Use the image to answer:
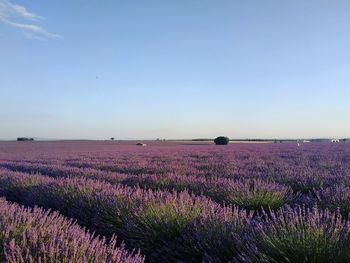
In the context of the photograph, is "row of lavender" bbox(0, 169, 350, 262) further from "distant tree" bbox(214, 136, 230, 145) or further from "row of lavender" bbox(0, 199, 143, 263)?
"distant tree" bbox(214, 136, 230, 145)

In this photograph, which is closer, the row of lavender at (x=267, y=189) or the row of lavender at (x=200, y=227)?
the row of lavender at (x=200, y=227)

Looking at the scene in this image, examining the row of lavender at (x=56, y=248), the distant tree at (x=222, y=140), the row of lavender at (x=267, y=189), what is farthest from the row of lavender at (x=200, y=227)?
the distant tree at (x=222, y=140)

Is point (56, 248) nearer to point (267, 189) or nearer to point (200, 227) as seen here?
point (200, 227)

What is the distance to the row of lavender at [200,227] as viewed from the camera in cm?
266

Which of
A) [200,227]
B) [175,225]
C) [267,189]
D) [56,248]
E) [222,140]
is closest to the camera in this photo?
[56,248]

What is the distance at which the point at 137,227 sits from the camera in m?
3.85

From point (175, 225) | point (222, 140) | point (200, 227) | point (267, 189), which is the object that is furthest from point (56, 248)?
point (222, 140)

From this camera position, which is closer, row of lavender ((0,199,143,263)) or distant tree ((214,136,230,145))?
row of lavender ((0,199,143,263))

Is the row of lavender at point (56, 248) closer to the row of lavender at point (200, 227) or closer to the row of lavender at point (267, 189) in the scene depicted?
the row of lavender at point (200, 227)

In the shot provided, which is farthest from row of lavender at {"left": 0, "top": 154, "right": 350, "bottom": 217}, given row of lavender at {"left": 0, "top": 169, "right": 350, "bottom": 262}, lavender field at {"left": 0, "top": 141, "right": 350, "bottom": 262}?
row of lavender at {"left": 0, "top": 169, "right": 350, "bottom": 262}

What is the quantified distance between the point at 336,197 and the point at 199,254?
2.24 meters

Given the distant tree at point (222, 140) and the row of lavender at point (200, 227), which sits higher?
the distant tree at point (222, 140)

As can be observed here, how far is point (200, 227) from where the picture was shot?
3.35 meters

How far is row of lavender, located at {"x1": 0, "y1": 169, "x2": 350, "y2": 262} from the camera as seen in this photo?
8.74ft
